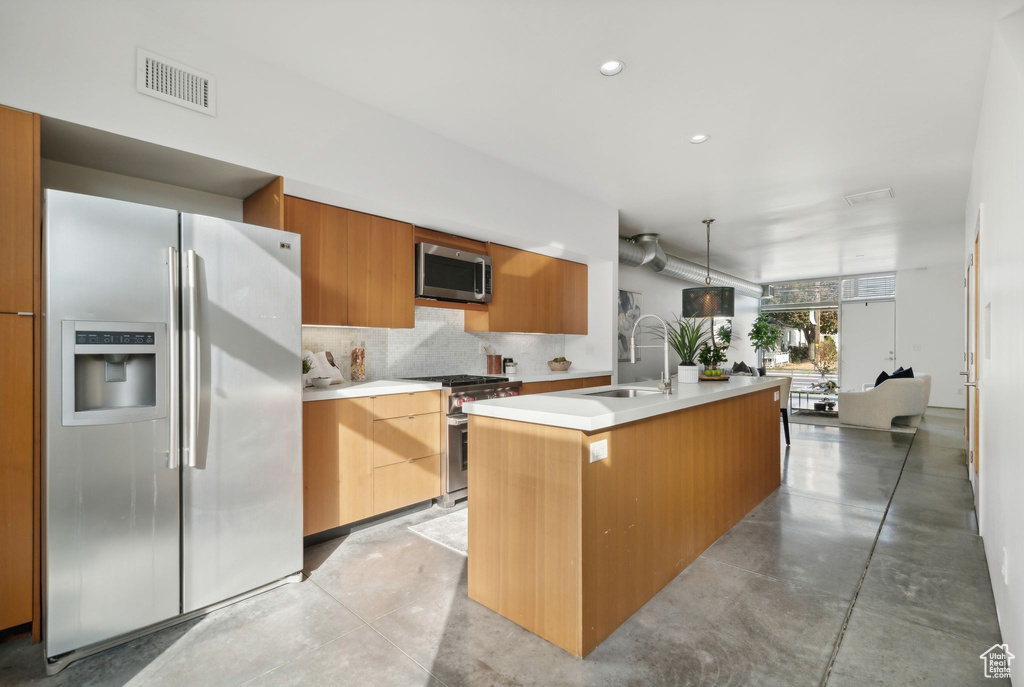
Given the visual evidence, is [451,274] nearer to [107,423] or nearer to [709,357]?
[709,357]

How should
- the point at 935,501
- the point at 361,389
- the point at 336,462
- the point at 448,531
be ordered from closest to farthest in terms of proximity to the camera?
the point at 336,462, the point at 361,389, the point at 448,531, the point at 935,501

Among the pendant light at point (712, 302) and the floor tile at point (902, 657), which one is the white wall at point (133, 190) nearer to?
the floor tile at point (902, 657)

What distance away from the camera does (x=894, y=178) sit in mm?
4434

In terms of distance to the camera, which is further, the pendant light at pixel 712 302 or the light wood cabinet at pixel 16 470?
the pendant light at pixel 712 302

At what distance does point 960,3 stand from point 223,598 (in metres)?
4.34

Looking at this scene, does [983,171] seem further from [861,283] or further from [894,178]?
[861,283]

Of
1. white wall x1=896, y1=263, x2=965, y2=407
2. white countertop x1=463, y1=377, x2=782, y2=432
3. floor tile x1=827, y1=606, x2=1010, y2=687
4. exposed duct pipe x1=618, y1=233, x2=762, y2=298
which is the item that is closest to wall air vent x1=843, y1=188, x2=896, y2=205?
exposed duct pipe x1=618, y1=233, x2=762, y2=298

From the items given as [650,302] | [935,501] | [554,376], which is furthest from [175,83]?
[650,302]

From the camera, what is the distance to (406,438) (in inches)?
134

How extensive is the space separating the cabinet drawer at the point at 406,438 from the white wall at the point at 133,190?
1711 mm

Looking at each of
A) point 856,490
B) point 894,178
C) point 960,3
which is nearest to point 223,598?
point 960,3

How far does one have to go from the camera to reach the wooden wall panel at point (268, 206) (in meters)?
2.79

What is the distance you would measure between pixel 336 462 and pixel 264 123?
1.99 metres

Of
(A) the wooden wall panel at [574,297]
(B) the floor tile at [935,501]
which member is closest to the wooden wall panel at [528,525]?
(B) the floor tile at [935,501]
